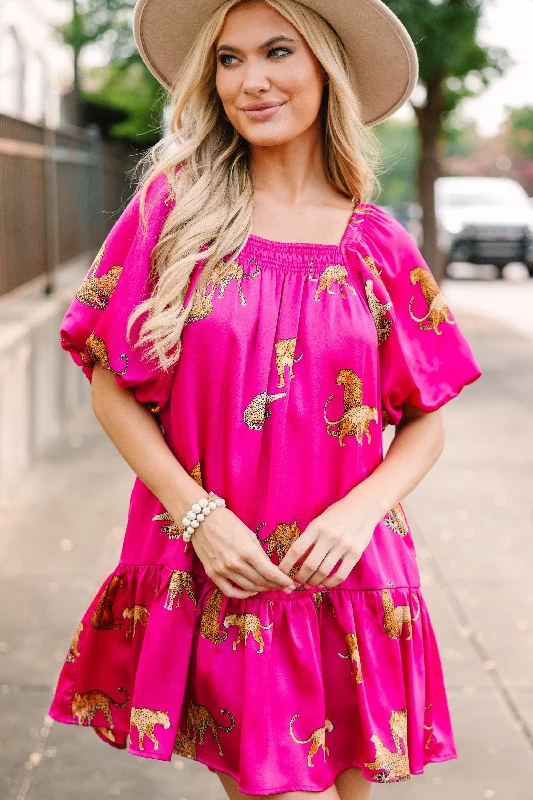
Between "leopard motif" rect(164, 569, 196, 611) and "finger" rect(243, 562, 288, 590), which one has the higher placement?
"finger" rect(243, 562, 288, 590)

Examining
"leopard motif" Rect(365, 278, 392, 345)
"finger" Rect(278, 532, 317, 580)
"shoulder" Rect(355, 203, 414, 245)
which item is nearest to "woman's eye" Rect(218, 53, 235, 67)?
"shoulder" Rect(355, 203, 414, 245)

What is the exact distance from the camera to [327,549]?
80.4 inches

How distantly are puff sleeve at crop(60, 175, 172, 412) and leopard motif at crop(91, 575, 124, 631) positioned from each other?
373 mm

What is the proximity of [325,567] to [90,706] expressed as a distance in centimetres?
65

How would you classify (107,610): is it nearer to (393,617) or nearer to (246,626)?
(246,626)

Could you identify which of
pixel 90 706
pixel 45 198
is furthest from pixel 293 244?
pixel 45 198

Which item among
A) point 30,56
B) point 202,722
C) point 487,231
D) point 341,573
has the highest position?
point 341,573

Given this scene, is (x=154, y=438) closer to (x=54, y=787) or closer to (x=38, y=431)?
(x=54, y=787)

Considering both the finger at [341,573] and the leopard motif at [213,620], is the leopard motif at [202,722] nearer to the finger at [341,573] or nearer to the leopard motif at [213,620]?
the leopard motif at [213,620]

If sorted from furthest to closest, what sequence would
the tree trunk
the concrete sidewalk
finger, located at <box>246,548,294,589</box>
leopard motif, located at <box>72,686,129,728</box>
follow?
the tree trunk
the concrete sidewalk
leopard motif, located at <box>72,686,129,728</box>
finger, located at <box>246,548,294,589</box>

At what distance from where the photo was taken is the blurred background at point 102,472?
3535 millimetres

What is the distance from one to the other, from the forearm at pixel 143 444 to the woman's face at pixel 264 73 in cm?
55

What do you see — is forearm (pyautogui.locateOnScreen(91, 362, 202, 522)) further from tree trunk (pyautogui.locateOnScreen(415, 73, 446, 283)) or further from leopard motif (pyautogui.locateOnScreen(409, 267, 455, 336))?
tree trunk (pyautogui.locateOnScreen(415, 73, 446, 283))

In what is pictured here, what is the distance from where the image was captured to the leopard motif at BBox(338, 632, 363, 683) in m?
2.13
